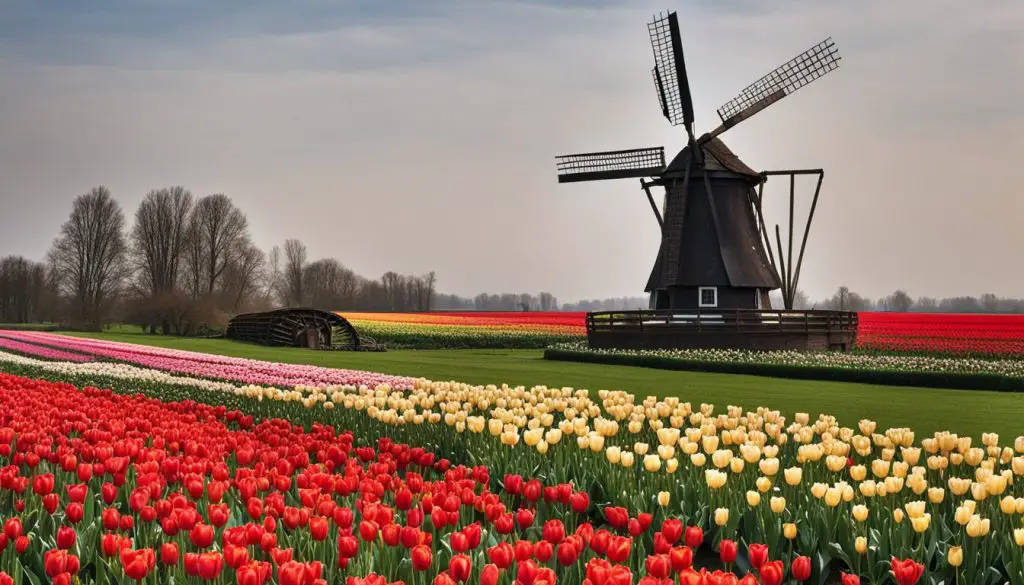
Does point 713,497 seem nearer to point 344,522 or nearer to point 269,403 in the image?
point 344,522

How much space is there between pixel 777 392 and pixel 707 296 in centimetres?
1373

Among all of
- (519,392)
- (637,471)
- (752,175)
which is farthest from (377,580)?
(752,175)

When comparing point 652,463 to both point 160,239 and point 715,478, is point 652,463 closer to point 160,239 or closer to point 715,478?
point 715,478

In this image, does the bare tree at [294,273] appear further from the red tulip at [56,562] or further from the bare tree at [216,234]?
the red tulip at [56,562]

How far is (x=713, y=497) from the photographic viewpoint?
6727 mm

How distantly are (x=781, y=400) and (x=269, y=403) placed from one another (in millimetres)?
9726

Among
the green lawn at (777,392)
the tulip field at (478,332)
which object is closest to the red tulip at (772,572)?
the green lawn at (777,392)

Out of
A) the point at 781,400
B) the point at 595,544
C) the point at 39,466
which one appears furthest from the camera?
the point at 781,400

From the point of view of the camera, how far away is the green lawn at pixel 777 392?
15.5 metres

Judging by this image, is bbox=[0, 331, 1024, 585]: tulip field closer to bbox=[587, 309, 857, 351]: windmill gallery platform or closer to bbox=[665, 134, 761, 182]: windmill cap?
bbox=[587, 309, 857, 351]: windmill gallery platform

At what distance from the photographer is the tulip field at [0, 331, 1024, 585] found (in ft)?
14.6

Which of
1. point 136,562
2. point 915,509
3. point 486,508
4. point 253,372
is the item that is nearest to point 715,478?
point 915,509

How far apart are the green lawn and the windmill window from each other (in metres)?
6.41

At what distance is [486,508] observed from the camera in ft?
17.5
